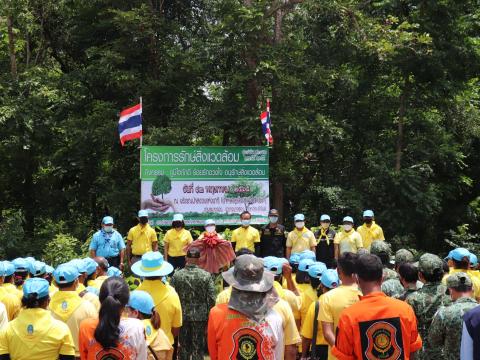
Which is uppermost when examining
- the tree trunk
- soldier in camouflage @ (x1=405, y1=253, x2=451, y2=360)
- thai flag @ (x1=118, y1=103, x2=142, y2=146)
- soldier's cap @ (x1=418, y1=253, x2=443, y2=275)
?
the tree trunk

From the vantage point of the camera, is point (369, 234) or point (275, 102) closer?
point (369, 234)

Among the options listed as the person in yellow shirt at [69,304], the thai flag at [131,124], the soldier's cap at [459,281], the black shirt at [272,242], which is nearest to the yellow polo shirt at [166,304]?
the person in yellow shirt at [69,304]

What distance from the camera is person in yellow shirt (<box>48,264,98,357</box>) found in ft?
18.8

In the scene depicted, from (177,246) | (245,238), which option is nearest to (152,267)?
(177,246)

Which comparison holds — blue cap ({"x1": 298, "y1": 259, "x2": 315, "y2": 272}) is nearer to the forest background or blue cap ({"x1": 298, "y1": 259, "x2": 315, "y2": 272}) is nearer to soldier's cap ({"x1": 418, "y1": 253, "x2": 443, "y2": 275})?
soldier's cap ({"x1": 418, "y1": 253, "x2": 443, "y2": 275})

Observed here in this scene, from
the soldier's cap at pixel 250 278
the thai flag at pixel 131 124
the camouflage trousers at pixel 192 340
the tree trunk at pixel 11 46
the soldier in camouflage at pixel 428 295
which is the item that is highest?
the tree trunk at pixel 11 46

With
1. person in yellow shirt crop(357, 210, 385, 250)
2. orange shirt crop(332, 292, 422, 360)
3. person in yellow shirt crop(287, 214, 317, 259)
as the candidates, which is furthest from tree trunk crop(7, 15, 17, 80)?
orange shirt crop(332, 292, 422, 360)

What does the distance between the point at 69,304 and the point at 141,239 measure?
666 centimetres

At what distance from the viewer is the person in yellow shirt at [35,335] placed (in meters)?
4.78

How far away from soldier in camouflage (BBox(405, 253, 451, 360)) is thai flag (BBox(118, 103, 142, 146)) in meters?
10.4

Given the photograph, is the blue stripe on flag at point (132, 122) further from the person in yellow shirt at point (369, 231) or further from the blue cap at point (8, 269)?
the blue cap at point (8, 269)

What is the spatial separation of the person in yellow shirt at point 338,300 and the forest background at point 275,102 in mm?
11938

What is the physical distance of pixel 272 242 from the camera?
13172 mm

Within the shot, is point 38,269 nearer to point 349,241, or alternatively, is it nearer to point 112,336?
point 112,336
